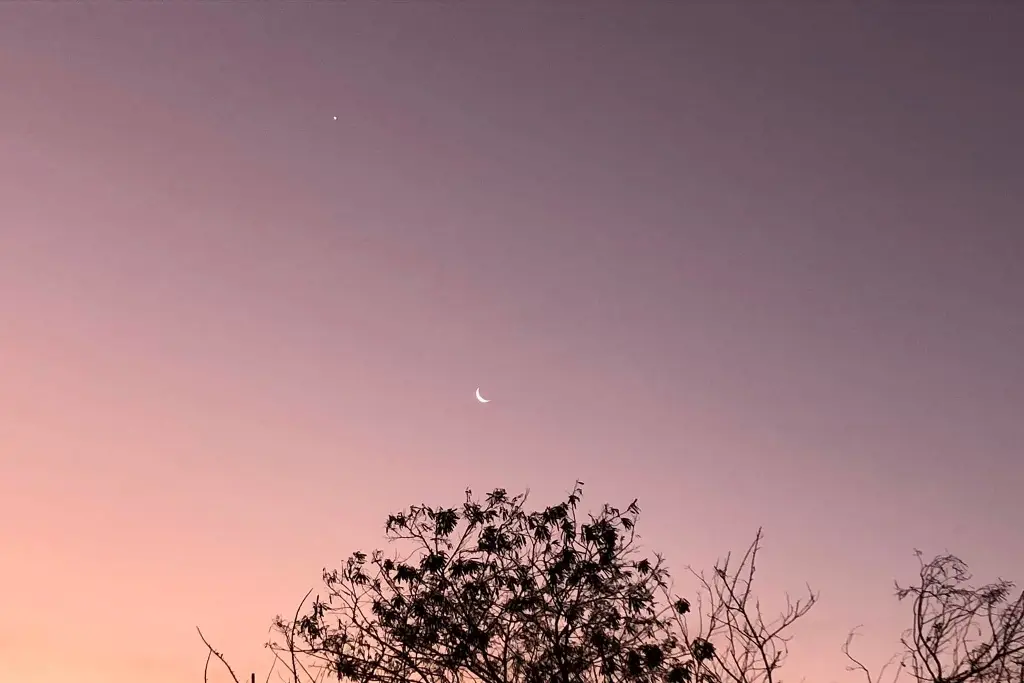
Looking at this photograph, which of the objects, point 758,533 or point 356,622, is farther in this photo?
point 356,622

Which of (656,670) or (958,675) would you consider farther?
Answer: (656,670)

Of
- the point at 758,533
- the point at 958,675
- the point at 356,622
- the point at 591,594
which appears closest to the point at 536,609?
the point at 591,594

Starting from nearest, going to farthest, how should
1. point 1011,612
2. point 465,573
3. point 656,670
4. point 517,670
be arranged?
point 1011,612 < point 656,670 < point 517,670 < point 465,573

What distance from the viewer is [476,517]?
696 inches

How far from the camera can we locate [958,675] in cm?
1130

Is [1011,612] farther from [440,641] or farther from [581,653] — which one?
[440,641]

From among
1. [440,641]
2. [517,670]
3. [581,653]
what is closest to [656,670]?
[581,653]

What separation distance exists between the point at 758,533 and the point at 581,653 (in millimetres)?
5200

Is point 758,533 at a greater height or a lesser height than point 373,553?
lesser

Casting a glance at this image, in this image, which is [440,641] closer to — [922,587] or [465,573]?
[465,573]

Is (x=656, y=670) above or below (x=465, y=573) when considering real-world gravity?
below

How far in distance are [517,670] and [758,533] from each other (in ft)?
19.6

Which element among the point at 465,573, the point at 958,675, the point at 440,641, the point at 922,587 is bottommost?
the point at 958,675

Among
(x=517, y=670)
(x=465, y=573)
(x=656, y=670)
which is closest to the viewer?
(x=656, y=670)
